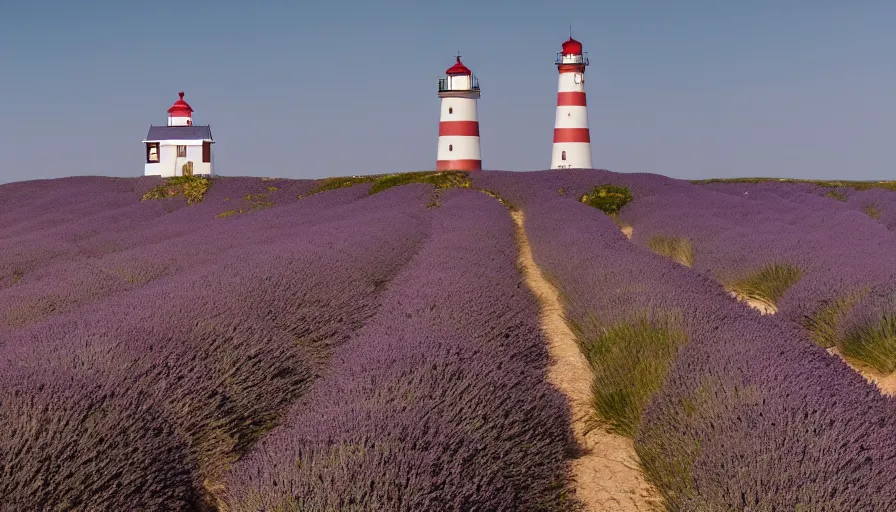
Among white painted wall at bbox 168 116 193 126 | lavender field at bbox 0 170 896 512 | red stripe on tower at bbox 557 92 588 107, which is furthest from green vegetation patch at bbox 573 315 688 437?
white painted wall at bbox 168 116 193 126

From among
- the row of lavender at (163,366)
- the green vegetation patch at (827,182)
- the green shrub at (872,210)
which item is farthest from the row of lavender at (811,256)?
the green vegetation patch at (827,182)

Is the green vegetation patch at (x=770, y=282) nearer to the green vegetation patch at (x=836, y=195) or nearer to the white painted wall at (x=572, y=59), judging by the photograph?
the green vegetation patch at (x=836, y=195)

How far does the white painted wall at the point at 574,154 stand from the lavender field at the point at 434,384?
21.6 metres

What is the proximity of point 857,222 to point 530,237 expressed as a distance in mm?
4123

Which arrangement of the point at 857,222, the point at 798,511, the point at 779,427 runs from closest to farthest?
the point at 798,511 → the point at 779,427 → the point at 857,222

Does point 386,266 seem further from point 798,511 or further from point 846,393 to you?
point 798,511

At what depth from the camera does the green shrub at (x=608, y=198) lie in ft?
58.0

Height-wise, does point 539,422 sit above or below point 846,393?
below

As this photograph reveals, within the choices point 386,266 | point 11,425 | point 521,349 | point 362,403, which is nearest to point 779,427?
point 362,403

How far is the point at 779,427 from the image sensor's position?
2826 millimetres

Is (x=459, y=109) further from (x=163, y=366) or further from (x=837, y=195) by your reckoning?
(x=163, y=366)

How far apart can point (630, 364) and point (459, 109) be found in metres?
23.9

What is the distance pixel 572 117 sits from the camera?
2997 centimetres

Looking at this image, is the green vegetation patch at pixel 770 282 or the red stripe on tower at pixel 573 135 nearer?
the green vegetation patch at pixel 770 282
